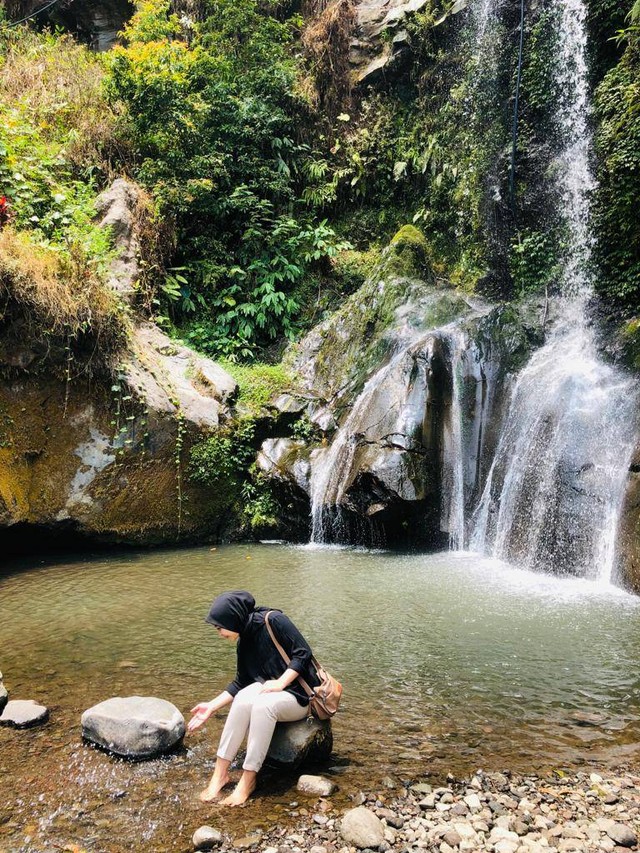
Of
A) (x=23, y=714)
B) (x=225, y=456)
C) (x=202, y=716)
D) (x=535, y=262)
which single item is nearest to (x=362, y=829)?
(x=202, y=716)

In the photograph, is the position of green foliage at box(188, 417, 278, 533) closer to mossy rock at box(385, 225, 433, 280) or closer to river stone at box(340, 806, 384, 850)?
mossy rock at box(385, 225, 433, 280)

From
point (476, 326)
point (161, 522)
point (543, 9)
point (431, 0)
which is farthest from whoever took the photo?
point (431, 0)

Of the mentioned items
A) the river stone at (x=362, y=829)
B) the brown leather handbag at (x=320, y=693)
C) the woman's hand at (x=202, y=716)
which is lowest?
the river stone at (x=362, y=829)

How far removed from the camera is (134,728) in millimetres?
3729

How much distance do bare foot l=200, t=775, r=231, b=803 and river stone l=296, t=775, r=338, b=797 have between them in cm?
41

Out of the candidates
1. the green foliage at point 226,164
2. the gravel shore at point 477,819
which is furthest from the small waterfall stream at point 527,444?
the gravel shore at point 477,819

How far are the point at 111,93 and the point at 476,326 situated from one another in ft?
33.8

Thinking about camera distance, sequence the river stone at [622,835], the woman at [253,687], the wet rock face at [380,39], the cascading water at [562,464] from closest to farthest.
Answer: the river stone at [622,835]
the woman at [253,687]
the cascading water at [562,464]
the wet rock face at [380,39]

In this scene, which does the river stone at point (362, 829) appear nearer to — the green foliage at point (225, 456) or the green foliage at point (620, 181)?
the green foliage at point (225, 456)

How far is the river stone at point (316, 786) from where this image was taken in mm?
3305

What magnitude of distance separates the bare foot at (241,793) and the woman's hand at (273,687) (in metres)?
0.45

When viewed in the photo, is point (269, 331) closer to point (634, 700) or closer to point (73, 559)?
point (73, 559)

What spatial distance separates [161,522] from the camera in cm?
992

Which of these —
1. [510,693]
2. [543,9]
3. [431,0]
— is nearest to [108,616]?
[510,693]
